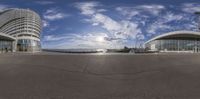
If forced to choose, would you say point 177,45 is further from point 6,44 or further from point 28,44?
point 6,44

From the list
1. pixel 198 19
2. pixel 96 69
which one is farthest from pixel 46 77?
pixel 198 19

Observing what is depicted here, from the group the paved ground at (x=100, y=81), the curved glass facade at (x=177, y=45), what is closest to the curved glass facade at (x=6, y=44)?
the curved glass facade at (x=177, y=45)

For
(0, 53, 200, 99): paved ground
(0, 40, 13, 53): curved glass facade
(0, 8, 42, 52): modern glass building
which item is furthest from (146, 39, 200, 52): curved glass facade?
(0, 53, 200, 99): paved ground

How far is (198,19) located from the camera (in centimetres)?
6494

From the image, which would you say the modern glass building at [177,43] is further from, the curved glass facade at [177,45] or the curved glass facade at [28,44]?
the curved glass facade at [28,44]

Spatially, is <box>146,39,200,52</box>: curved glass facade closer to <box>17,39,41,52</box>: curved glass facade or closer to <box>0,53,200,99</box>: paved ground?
<box>17,39,41,52</box>: curved glass facade

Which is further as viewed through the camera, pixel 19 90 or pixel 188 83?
pixel 188 83

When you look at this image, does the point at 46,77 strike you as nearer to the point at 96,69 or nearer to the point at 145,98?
the point at 96,69

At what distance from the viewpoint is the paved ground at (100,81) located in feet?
22.0

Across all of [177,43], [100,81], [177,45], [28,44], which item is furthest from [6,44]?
[100,81]

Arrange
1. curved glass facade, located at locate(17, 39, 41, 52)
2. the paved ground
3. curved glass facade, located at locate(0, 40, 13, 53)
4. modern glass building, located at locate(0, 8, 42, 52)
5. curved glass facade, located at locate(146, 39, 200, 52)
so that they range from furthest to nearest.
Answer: modern glass building, located at locate(0, 8, 42, 52) < curved glass facade, located at locate(17, 39, 41, 52) < curved glass facade, located at locate(146, 39, 200, 52) < curved glass facade, located at locate(0, 40, 13, 53) < the paved ground

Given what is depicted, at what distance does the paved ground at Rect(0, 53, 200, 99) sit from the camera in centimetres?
670

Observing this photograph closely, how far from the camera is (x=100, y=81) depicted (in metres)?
8.13

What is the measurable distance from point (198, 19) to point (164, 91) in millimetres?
63632
